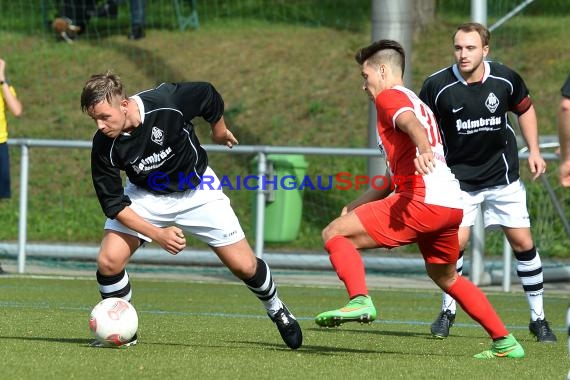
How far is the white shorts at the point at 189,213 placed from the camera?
22.7 ft

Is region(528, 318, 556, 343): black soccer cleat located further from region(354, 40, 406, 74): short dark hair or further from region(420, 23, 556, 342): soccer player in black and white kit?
region(354, 40, 406, 74): short dark hair

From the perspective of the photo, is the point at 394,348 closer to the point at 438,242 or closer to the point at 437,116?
the point at 438,242

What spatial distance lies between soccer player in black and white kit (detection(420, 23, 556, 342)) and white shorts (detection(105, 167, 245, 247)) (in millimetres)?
1800

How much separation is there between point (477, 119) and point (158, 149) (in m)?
2.31

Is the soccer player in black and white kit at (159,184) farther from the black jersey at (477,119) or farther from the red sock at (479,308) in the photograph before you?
the black jersey at (477,119)

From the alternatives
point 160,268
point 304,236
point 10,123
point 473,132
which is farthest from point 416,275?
point 10,123

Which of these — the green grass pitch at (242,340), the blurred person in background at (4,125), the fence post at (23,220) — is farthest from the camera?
the fence post at (23,220)

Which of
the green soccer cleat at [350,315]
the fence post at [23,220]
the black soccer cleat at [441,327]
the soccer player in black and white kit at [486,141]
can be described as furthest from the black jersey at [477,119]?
Result: the fence post at [23,220]

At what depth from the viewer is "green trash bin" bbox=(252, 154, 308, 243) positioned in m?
13.3

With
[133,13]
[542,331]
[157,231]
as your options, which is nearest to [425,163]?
[157,231]

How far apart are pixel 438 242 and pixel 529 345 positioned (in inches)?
56.4

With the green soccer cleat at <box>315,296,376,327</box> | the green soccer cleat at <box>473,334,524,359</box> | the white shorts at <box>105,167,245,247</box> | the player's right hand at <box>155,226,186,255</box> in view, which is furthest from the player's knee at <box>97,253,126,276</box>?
the green soccer cleat at <box>473,334,524,359</box>

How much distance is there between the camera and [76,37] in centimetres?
1859

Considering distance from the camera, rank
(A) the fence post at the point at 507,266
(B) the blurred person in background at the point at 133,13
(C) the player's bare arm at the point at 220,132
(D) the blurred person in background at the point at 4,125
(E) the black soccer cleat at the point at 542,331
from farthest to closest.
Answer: (B) the blurred person in background at the point at 133,13 < (D) the blurred person in background at the point at 4,125 < (A) the fence post at the point at 507,266 < (E) the black soccer cleat at the point at 542,331 < (C) the player's bare arm at the point at 220,132
